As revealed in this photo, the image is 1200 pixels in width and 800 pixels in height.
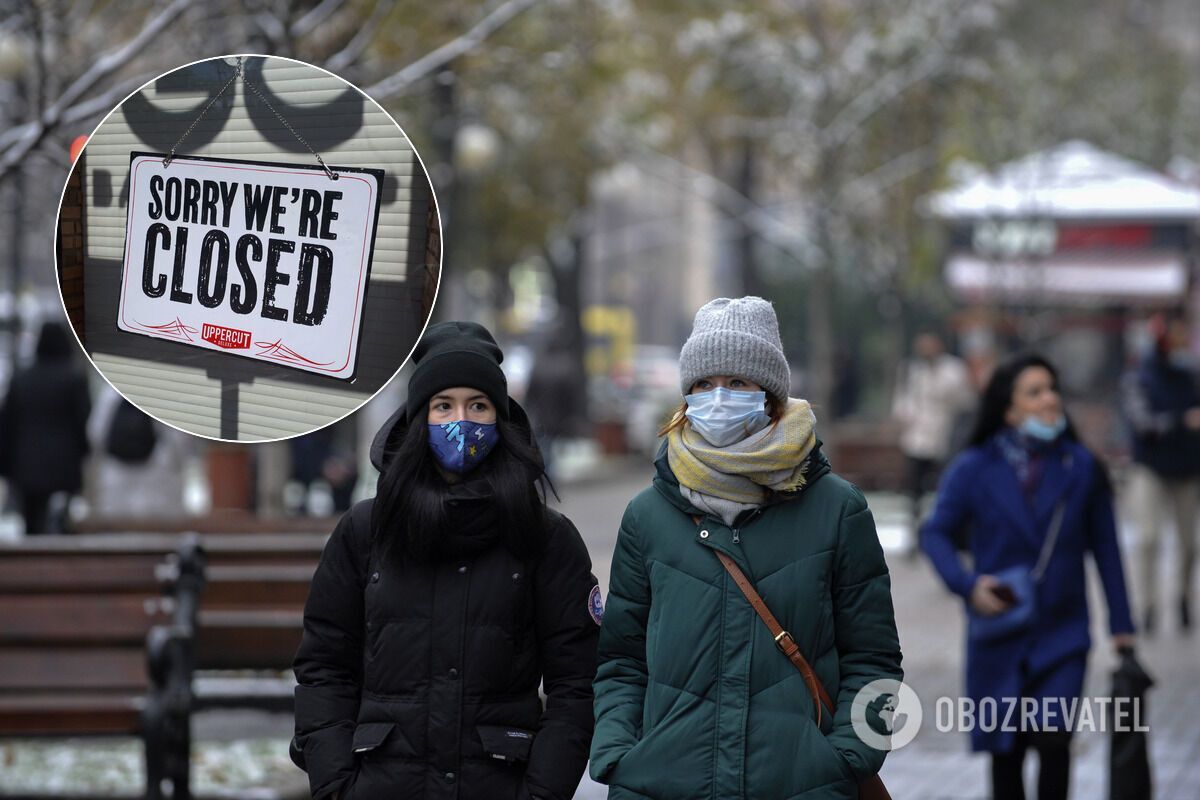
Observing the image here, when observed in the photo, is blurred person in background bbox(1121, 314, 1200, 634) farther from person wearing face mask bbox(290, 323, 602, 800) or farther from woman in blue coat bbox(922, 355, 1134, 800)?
person wearing face mask bbox(290, 323, 602, 800)

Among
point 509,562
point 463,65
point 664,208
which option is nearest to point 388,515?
point 509,562

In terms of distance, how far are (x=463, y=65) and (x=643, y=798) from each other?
12206mm

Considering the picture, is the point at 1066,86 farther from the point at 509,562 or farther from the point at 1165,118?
the point at 509,562

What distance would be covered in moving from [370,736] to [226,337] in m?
0.86

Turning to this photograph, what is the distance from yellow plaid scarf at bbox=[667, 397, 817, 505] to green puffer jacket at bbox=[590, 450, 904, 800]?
0.05 meters

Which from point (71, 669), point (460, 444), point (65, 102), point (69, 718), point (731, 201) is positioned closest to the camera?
point (460, 444)

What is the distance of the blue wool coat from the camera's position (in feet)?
20.3

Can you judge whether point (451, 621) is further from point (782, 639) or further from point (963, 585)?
point (963, 585)

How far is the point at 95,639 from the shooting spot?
6.90 metres

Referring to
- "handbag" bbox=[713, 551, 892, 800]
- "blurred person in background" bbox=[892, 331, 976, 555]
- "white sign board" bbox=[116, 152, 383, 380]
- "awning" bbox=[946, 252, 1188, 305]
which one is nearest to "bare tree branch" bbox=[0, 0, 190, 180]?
"white sign board" bbox=[116, 152, 383, 380]

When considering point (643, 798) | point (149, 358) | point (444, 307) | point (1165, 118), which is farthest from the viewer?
point (1165, 118)

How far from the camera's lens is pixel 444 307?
71.1 ft

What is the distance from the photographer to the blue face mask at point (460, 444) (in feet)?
12.4

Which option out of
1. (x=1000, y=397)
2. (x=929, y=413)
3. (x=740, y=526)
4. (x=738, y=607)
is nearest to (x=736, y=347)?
(x=740, y=526)
